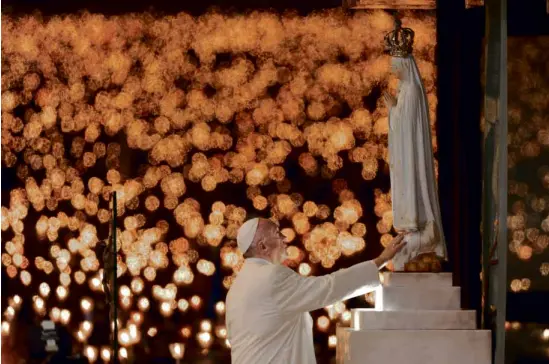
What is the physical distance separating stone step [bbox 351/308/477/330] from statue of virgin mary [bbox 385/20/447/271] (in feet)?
0.79

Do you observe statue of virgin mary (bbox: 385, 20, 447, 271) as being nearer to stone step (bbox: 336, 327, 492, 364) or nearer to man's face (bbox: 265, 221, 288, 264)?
stone step (bbox: 336, 327, 492, 364)

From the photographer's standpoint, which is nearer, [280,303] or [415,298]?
[280,303]

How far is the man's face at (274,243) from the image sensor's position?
6.46 m

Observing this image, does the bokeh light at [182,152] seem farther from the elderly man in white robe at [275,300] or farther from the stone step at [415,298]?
the elderly man in white robe at [275,300]

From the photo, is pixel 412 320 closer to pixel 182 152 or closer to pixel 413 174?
pixel 413 174

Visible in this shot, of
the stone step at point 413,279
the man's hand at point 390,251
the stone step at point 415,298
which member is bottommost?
the stone step at point 415,298

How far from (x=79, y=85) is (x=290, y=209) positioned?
7.04ft

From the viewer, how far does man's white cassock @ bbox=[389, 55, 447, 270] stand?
6684 millimetres

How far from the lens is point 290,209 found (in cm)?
1212

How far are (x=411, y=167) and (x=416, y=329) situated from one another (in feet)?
2.53

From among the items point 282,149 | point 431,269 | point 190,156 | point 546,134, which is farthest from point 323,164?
point 431,269

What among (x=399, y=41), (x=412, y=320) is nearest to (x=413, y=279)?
(x=412, y=320)

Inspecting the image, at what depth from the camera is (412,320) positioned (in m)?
6.62

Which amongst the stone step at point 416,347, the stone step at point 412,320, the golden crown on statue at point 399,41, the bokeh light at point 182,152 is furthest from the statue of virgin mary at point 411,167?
the bokeh light at point 182,152
